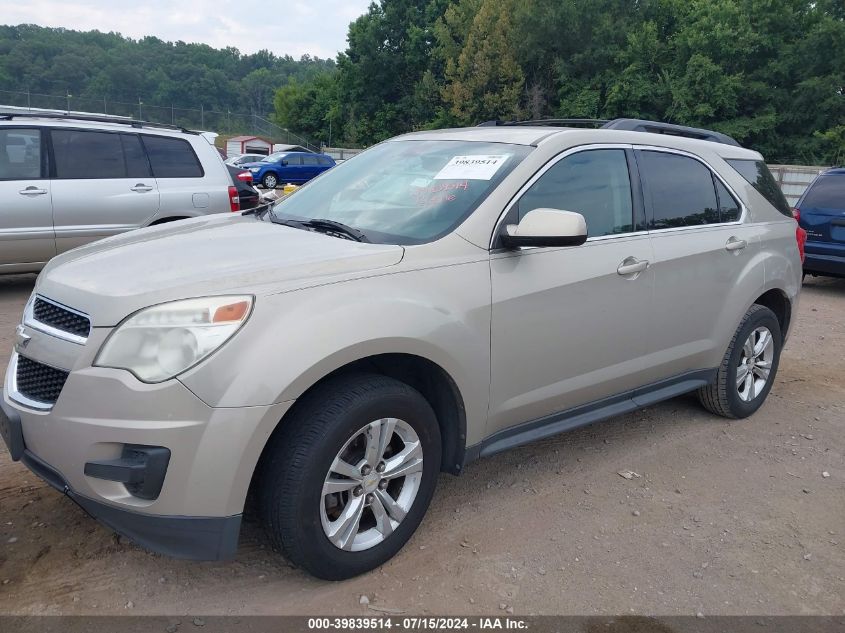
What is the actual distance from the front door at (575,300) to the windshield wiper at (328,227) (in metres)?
0.58

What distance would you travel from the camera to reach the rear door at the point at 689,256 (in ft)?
12.5

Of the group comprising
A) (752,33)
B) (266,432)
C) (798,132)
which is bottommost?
(266,432)

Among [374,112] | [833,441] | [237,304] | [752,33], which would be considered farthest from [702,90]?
[237,304]

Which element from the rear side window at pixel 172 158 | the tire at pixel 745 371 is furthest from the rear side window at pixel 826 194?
the rear side window at pixel 172 158

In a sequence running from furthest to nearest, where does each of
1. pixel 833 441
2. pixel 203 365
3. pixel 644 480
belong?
pixel 833 441
pixel 644 480
pixel 203 365

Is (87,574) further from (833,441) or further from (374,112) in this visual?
(374,112)

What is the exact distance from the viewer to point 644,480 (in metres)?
3.75

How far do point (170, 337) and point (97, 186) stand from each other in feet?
18.9

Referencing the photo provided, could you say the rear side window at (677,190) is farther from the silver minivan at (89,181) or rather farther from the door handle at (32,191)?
the door handle at (32,191)

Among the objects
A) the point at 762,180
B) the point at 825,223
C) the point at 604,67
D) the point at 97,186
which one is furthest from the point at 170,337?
the point at 604,67

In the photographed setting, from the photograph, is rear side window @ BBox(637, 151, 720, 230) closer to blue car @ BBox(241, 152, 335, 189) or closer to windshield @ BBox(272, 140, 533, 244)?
windshield @ BBox(272, 140, 533, 244)

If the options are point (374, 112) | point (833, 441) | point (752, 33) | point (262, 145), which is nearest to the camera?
point (833, 441)

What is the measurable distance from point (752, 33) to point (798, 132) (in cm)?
639

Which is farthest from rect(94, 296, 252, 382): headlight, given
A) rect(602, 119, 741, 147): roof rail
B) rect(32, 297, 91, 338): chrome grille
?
rect(602, 119, 741, 147): roof rail
